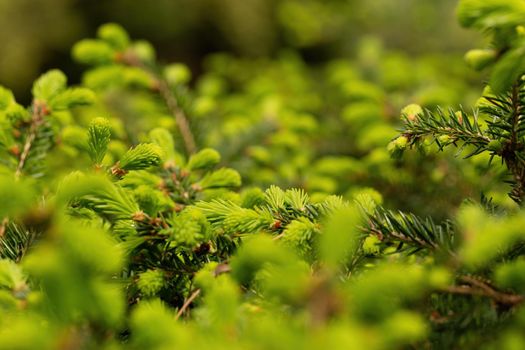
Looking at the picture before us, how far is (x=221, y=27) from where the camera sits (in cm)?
277

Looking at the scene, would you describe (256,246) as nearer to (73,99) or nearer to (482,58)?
(482,58)

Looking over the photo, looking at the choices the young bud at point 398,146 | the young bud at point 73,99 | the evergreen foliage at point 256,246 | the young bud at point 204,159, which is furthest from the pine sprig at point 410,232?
the young bud at point 73,99

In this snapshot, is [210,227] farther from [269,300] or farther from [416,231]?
[416,231]

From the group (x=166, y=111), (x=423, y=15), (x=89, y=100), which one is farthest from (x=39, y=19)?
(x=423, y=15)

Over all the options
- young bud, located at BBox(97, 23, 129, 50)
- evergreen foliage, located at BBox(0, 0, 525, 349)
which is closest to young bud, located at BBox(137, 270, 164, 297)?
evergreen foliage, located at BBox(0, 0, 525, 349)

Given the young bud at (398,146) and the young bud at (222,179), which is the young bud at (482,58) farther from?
the young bud at (222,179)

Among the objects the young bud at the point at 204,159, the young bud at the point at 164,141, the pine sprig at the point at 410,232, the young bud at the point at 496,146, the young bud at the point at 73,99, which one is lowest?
the pine sprig at the point at 410,232

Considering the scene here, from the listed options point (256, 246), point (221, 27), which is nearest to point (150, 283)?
point (256, 246)

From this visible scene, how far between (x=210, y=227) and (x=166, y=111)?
75 centimetres

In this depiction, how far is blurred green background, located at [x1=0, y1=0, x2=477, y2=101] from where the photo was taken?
2.40 meters

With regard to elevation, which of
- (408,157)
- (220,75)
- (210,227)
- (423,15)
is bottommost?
(210,227)

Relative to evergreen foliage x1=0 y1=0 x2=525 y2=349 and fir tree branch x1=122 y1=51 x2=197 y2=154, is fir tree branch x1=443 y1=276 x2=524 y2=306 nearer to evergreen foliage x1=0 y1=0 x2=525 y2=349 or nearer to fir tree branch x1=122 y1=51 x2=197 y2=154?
evergreen foliage x1=0 y1=0 x2=525 y2=349

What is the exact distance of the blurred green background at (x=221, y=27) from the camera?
7.86 feet

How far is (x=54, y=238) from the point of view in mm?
425
